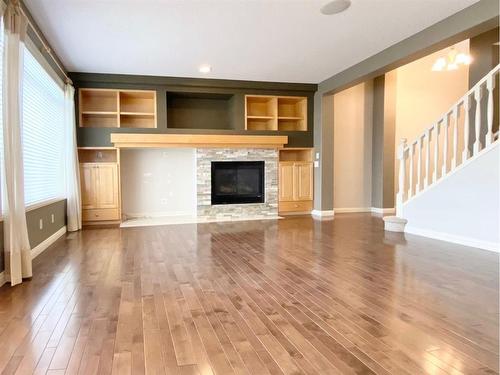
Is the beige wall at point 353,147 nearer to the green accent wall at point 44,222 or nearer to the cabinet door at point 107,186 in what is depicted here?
the cabinet door at point 107,186

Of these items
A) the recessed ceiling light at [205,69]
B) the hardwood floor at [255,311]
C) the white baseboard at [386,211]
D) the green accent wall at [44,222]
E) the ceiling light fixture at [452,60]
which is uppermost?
the ceiling light fixture at [452,60]

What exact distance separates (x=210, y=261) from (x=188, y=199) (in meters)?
3.98

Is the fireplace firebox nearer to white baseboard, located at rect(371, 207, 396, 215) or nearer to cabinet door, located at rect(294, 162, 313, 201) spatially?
cabinet door, located at rect(294, 162, 313, 201)

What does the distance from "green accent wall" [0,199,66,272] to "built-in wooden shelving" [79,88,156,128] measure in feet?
6.46

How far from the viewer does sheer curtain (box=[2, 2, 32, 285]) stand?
3.06m

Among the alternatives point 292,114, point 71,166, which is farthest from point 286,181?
point 71,166

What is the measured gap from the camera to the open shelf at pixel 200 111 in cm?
746

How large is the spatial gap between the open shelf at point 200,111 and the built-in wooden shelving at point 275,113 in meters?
0.50

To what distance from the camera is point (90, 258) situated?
13.1 feet

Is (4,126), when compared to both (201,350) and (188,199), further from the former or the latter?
(188,199)

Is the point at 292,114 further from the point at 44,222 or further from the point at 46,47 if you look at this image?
the point at 44,222

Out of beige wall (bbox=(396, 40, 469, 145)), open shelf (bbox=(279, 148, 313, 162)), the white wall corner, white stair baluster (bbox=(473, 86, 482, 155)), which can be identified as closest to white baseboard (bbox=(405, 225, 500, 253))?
white stair baluster (bbox=(473, 86, 482, 155))

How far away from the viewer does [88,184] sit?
21.2 feet

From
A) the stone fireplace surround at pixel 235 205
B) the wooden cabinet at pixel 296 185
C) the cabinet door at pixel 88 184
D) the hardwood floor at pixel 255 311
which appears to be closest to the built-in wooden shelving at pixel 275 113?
the stone fireplace surround at pixel 235 205
